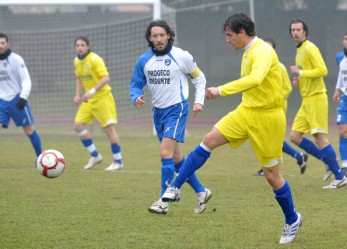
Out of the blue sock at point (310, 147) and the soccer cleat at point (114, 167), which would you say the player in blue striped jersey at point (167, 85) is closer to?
the blue sock at point (310, 147)

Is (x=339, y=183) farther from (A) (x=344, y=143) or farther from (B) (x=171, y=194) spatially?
(B) (x=171, y=194)

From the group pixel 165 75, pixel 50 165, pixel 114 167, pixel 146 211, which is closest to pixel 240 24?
pixel 165 75

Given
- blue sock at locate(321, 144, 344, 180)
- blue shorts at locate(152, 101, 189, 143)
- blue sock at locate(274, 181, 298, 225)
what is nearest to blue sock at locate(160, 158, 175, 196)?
blue shorts at locate(152, 101, 189, 143)

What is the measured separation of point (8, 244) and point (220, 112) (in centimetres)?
1356

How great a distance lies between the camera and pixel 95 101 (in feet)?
39.1

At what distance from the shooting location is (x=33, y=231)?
654cm

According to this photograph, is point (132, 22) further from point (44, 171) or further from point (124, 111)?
point (44, 171)

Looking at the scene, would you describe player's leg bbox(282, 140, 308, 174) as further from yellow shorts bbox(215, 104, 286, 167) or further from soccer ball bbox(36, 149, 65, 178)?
yellow shorts bbox(215, 104, 286, 167)

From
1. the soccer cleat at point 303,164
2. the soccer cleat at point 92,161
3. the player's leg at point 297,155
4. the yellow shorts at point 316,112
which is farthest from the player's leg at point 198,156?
the soccer cleat at point 92,161

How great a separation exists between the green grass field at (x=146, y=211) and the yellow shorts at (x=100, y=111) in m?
0.78

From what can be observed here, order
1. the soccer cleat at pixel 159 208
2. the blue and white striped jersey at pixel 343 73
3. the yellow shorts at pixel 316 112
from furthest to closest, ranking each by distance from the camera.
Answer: the blue and white striped jersey at pixel 343 73, the yellow shorts at pixel 316 112, the soccer cleat at pixel 159 208

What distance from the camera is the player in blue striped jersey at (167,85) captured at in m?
7.65

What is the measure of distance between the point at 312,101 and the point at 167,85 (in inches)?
112

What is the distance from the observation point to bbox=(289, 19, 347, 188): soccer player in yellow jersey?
373 inches
